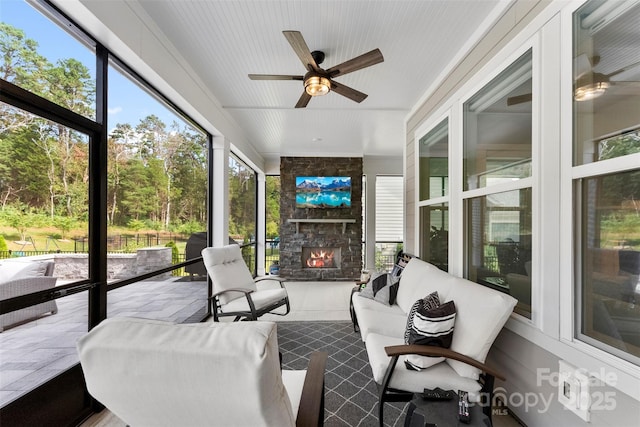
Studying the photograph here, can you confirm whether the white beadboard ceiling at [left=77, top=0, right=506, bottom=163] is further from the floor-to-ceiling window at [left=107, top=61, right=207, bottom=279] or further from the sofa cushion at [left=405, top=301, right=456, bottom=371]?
the sofa cushion at [left=405, top=301, right=456, bottom=371]

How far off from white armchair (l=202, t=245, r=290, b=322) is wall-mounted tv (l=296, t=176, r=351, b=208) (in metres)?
2.85

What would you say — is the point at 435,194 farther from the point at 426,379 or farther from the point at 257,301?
the point at 257,301

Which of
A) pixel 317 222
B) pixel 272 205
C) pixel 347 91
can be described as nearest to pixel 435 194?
pixel 347 91

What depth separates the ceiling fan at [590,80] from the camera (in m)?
1.24

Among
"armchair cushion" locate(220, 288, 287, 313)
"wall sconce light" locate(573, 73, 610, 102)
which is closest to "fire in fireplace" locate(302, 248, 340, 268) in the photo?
"armchair cushion" locate(220, 288, 287, 313)

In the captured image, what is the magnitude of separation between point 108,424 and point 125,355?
160cm

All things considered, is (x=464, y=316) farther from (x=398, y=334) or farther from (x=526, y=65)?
(x=526, y=65)

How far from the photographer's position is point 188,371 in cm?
77

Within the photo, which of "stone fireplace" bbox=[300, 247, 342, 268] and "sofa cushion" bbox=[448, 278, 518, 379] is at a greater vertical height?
"sofa cushion" bbox=[448, 278, 518, 379]

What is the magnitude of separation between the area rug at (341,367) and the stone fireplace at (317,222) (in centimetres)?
272

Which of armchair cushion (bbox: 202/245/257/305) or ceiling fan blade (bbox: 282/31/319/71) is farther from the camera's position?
armchair cushion (bbox: 202/245/257/305)

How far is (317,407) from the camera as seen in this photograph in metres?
1.10

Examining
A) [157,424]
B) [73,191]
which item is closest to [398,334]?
[157,424]

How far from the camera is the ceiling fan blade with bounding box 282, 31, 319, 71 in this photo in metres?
1.77
